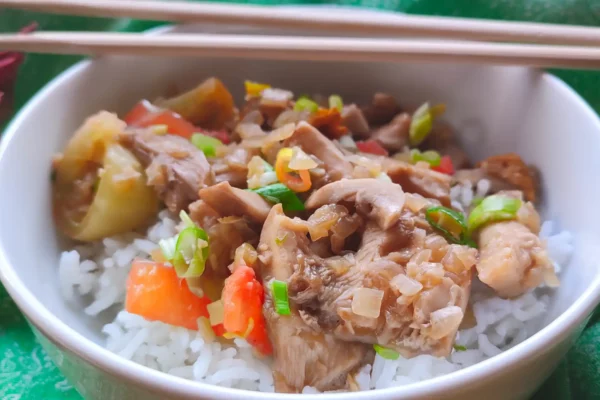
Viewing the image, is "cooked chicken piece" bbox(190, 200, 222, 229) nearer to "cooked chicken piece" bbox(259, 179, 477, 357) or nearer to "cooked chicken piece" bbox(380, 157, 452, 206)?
"cooked chicken piece" bbox(259, 179, 477, 357)

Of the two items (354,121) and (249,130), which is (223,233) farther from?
(354,121)

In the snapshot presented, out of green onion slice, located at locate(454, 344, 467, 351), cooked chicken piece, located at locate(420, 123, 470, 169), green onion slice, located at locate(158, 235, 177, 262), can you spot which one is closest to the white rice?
green onion slice, located at locate(454, 344, 467, 351)

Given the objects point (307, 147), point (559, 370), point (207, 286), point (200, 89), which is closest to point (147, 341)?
point (207, 286)

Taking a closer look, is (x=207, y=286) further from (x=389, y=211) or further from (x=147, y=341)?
(x=389, y=211)

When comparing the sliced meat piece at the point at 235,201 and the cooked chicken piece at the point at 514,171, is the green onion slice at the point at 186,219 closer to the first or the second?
the sliced meat piece at the point at 235,201

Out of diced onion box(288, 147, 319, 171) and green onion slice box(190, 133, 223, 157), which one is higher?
diced onion box(288, 147, 319, 171)

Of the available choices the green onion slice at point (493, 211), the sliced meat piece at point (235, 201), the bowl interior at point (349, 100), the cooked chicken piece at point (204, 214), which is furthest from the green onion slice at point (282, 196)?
the bowl interior at point (349, 100)
